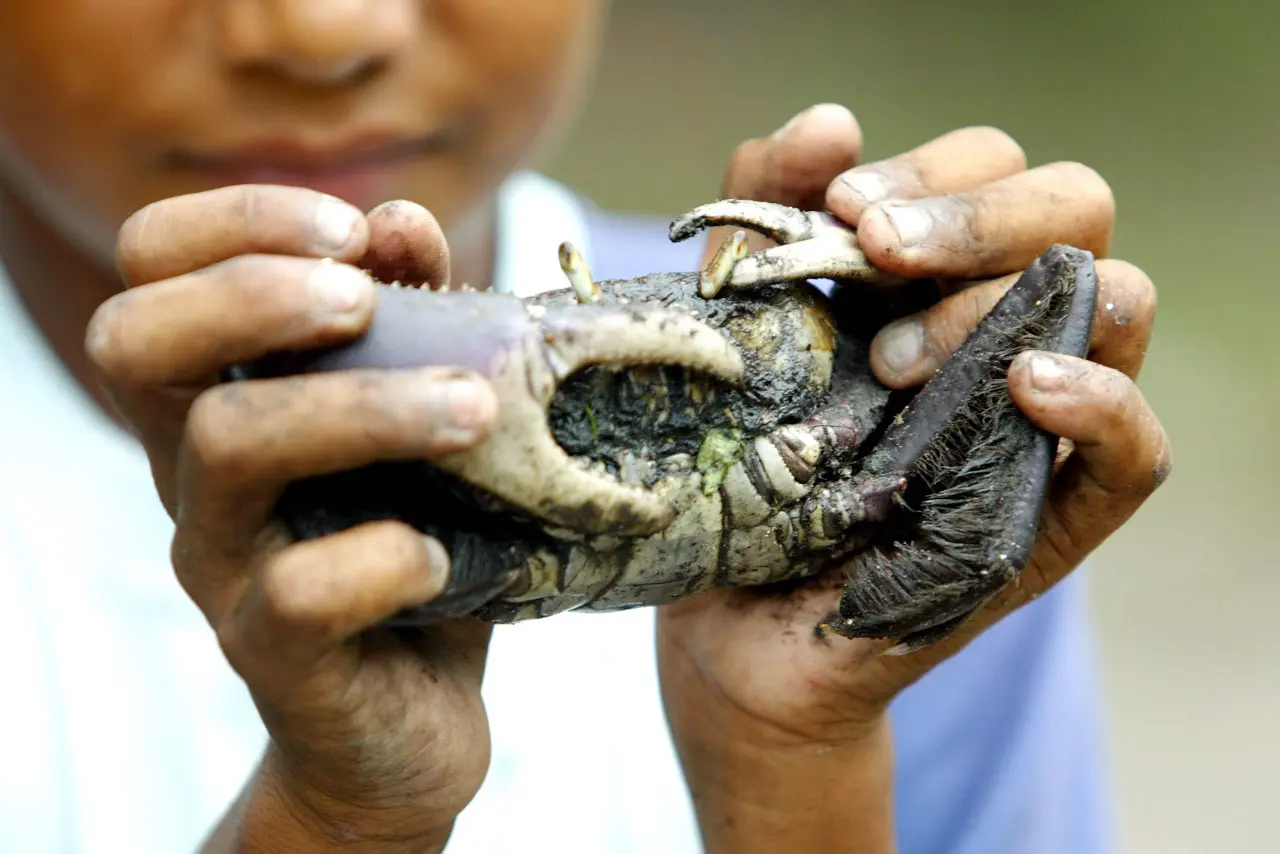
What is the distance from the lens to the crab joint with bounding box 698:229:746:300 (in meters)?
1.16

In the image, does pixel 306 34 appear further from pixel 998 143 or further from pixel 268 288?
pixel 998 143

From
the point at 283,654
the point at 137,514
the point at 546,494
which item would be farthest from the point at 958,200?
the point at 137,514

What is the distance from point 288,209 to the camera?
3.24 ft

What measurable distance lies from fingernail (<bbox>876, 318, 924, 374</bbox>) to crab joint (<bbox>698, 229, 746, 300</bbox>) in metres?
0.19

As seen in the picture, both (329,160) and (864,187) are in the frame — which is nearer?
(864,187)

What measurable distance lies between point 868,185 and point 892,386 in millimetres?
213

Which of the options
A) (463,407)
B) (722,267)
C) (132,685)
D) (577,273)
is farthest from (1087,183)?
(132,685)

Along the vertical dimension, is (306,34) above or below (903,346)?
above

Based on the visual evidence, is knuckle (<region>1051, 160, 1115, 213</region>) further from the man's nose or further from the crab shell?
the man's nose

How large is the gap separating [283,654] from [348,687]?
3.1 inches

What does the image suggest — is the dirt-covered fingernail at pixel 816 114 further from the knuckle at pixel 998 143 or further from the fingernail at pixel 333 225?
the fingernail at pixel 333 225

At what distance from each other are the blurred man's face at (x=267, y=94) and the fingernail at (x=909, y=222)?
523mm

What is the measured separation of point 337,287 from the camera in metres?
0.94

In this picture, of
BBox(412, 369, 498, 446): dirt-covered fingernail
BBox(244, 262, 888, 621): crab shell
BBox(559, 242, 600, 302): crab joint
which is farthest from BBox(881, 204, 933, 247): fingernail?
BBox(412, 369, 498, 446): dirt-covered fingernail
